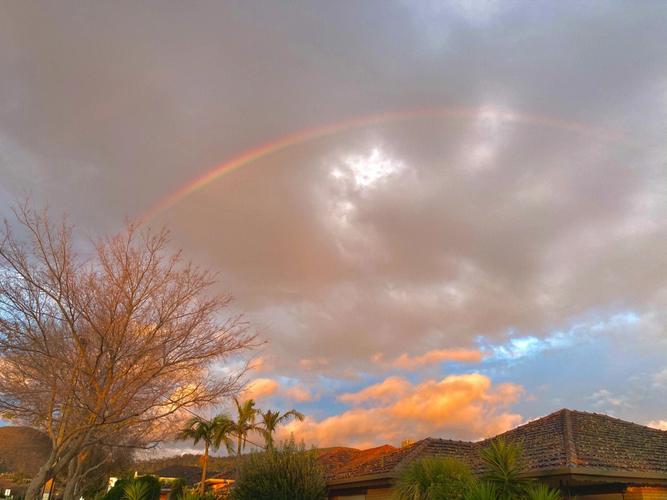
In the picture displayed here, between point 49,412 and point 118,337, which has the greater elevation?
point 118,337

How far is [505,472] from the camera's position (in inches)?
547

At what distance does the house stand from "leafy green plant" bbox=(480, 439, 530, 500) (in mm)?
1157

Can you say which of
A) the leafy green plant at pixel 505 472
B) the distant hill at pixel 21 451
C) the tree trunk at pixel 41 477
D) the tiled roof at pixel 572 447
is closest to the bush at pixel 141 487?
the distant hill at pixel 21 451

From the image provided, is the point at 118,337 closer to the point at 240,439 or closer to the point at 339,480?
the point at 339,480

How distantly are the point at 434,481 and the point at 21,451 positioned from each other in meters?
30.9

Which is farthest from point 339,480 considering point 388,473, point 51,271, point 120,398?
point 51,271

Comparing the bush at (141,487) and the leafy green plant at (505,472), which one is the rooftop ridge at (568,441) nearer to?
the leafy green plant at (505,472)

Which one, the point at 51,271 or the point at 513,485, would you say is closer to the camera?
the point at 51,271

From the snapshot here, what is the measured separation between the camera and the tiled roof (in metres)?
16.7

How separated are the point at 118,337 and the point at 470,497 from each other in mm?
8721

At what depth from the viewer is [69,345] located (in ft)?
41.4

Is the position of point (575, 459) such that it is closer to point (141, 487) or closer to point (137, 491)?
point (137, 491)

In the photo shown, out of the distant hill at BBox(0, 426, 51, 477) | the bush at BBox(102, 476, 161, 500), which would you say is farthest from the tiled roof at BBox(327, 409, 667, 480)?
the distant hill at BBox(0, 426, 51, 477)

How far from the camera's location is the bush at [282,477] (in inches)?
817
